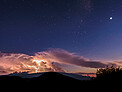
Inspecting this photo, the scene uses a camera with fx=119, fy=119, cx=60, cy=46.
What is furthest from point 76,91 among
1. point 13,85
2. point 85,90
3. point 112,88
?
point 13,85

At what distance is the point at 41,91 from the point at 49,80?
191 centimetres

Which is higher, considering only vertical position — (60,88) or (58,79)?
(58,79)

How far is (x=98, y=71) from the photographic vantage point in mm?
22141

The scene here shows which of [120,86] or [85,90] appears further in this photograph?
[85,90]

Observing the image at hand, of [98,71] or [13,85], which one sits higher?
[98,71]

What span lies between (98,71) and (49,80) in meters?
10.4

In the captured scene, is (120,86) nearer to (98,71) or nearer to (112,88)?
(112,88)

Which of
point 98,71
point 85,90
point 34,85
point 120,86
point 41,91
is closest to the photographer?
point 120,86

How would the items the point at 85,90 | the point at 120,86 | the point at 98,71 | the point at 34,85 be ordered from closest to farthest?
the point at 120,86 → the point at 85,90 → the point at 34,85 → the point at 98,71

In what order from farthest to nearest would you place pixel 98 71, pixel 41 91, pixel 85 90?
pixel 98 71, pixel 41 91, pixel 85 90

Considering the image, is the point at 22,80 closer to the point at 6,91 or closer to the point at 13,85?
the point at 13,85

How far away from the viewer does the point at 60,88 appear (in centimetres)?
1545

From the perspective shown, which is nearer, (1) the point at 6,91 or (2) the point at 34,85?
(1) the point at 6,91

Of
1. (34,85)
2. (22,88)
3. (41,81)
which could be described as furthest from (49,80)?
(22,88)
